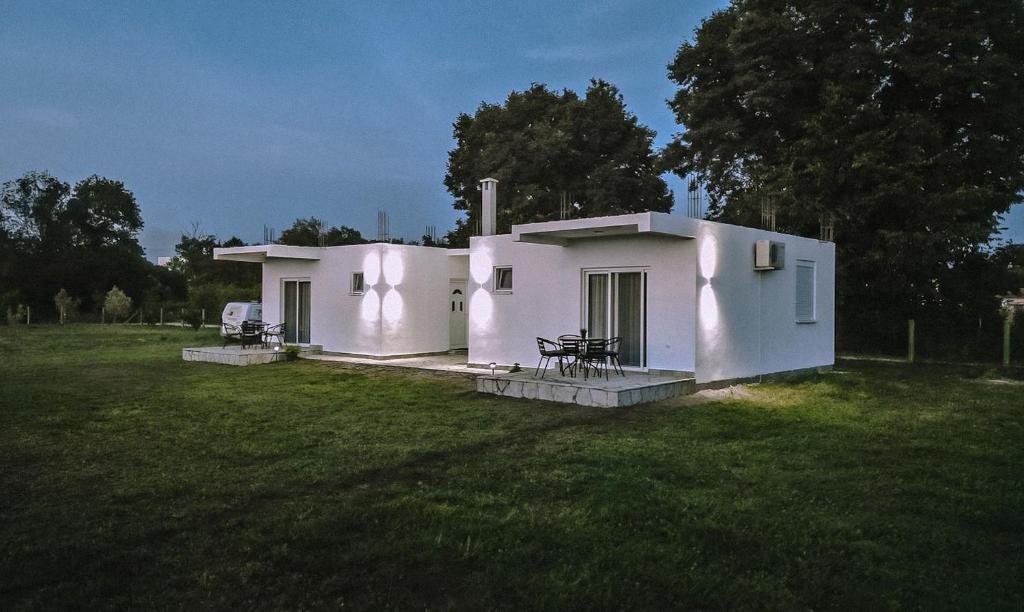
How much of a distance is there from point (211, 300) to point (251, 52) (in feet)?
40.7

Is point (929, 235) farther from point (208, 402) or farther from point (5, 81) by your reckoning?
point (5, 81)

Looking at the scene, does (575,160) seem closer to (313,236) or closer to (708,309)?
(708,309)

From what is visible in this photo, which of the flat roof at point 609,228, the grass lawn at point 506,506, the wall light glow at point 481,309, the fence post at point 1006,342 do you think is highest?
the flat roof at point 609,228

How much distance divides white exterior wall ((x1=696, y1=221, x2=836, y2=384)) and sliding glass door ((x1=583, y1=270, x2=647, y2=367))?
1084 millimetres

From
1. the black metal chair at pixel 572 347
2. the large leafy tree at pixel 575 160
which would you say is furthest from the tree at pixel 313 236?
the black metal chair at pixel 572 347

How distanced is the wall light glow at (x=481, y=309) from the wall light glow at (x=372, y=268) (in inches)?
118

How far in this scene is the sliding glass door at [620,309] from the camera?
1177 centimetres

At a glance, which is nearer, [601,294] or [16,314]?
[601,294]

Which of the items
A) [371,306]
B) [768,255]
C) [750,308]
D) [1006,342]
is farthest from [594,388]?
[1006,342]

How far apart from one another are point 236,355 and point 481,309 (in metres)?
5.61

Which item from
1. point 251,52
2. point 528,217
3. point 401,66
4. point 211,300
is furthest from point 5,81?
point 528,217

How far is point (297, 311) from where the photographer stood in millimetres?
17766

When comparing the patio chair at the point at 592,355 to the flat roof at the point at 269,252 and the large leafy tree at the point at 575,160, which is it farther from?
the large leafy tree at the point at 575,160

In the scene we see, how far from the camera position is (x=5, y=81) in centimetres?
3800
